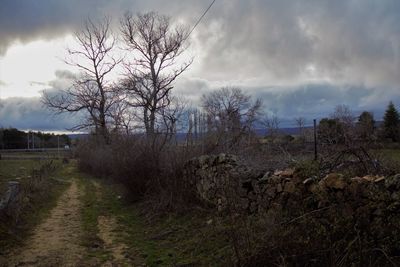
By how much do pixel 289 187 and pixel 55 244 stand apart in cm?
583

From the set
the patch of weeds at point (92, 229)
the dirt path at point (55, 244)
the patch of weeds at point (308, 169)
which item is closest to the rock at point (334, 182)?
the patch of weeds at point (308, 169)

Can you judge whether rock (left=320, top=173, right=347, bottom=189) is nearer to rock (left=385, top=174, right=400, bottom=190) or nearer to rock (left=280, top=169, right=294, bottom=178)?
rock (left=385, top=174, right=400, bottom=190)

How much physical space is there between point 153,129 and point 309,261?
13575 millimetres

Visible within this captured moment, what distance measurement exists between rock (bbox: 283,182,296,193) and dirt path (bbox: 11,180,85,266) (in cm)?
436

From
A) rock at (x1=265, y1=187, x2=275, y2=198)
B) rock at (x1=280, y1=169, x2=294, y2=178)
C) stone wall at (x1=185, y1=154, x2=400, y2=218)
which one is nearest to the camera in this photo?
stone wall at (x1=185, y1=154, x2=400, y2=218)

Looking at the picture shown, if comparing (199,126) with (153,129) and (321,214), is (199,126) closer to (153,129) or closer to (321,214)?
(153,129)

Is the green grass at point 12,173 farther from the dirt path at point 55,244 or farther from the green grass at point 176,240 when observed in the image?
the green grass at point 176,240

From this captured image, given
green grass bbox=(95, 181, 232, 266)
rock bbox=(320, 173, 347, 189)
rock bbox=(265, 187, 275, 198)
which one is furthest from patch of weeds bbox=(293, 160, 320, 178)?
green grass bbox=(95, 181, 232, 266)

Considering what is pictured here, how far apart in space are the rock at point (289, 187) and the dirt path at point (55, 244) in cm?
436

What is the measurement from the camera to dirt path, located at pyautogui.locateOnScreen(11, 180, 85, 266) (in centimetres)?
919


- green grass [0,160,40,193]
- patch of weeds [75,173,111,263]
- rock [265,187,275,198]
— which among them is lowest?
patch of weeds [75,173,111,263]

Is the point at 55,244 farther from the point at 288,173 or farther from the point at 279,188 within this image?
the point at 288,173

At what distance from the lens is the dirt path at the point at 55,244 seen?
362 inches

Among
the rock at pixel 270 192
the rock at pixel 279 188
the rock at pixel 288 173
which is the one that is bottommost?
the rock at pixel 270 192
